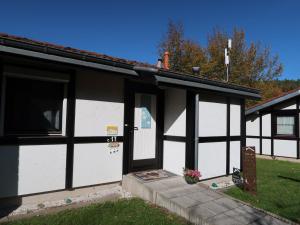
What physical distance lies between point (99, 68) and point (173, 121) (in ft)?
9.15

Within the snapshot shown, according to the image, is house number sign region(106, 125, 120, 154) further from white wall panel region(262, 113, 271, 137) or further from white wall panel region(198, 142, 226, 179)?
white wall panel region(262, 113, 271, 137)

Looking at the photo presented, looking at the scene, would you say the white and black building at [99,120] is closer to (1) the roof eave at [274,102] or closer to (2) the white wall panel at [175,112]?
(2) the white wall panel at [175,112]

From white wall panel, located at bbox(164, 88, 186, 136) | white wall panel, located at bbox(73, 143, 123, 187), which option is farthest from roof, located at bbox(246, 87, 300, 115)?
white wall panel, located at bbox(73, 143, 123, 187)

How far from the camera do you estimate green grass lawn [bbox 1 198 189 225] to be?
12.8 ft

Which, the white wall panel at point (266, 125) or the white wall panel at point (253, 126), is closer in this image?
the white wall panel at point (266, 125)

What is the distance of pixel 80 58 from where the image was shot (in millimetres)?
4332

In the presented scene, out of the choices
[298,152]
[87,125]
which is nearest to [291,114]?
[298,152]

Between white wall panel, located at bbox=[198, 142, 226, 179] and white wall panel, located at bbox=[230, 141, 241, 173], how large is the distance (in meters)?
0.38

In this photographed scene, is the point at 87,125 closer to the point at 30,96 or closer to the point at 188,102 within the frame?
the point at 30,96

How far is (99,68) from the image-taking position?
15.2 ft

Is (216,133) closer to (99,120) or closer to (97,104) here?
(99,120)

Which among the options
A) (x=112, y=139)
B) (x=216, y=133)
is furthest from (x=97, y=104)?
(x=216, y=133)

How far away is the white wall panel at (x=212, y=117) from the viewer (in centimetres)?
651

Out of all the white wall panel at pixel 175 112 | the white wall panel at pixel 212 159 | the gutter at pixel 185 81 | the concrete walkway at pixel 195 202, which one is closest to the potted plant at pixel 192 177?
the concrete walkway at pixel 195 202
